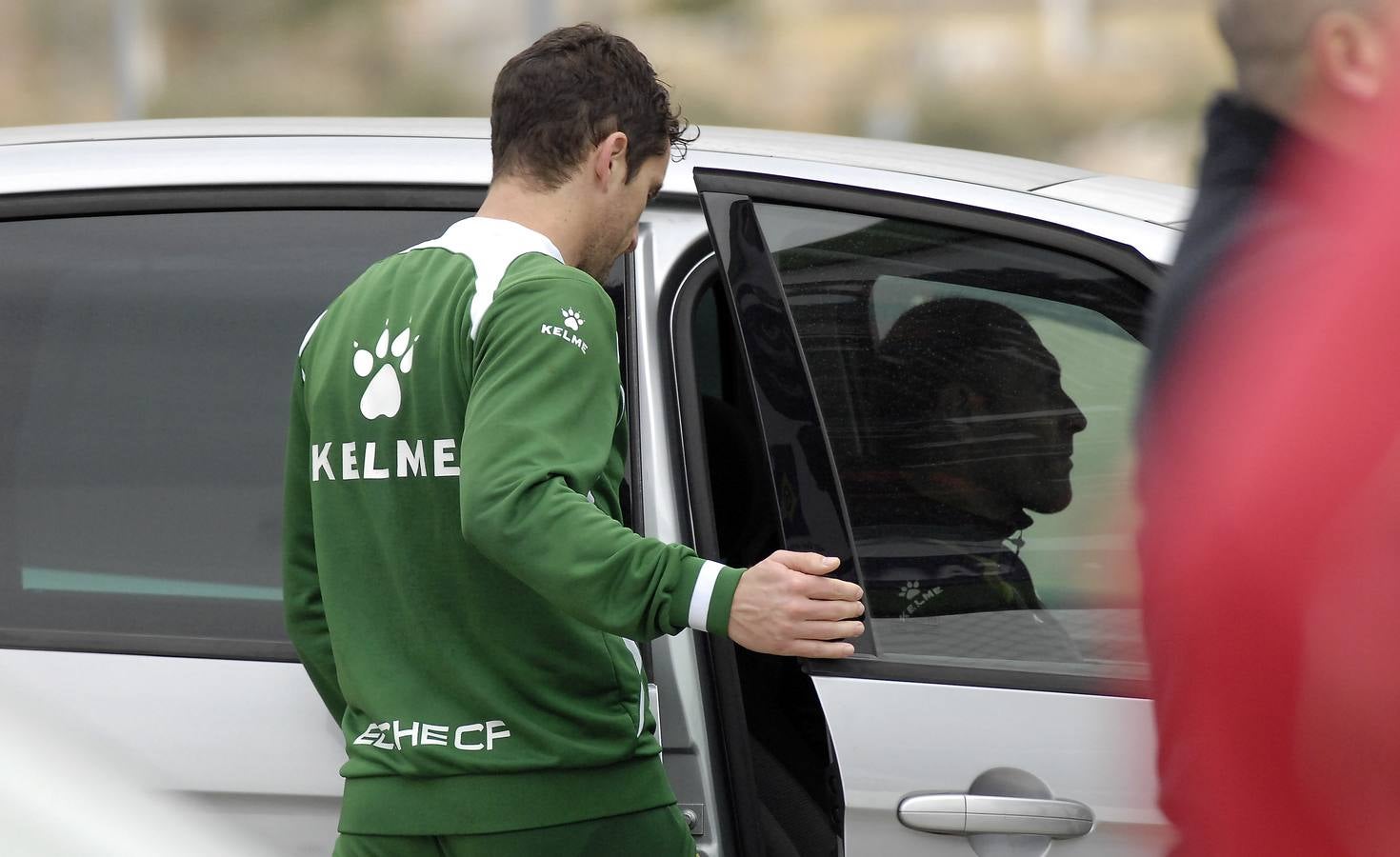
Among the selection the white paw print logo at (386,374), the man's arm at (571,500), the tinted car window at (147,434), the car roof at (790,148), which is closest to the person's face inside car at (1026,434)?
the car roof at (790,148)

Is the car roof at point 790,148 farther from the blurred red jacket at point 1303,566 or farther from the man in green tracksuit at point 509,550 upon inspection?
the blurred red jacket at point 1303,566

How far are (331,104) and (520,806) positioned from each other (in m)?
29.0

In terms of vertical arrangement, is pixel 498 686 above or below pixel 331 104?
below

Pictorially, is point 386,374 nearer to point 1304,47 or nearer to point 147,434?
point 147,434

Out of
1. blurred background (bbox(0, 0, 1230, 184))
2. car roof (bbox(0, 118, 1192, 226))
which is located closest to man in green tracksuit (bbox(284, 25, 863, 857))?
car roof (bbox(0, 118, 1192, 226))

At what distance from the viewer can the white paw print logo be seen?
5.55ft

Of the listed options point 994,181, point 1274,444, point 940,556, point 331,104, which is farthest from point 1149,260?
point 331,104

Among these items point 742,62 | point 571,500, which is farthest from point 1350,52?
point 742,62

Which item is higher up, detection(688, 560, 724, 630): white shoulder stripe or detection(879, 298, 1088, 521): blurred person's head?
detection(879, 298, 1088, 521): blurred person's head

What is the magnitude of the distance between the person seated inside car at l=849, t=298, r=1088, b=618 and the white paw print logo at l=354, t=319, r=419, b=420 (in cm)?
62

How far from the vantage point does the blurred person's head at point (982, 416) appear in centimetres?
203

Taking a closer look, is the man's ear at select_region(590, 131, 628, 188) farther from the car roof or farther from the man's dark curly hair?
the car roof

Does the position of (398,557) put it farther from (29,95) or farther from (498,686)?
(29,95)

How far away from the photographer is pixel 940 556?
201cm
